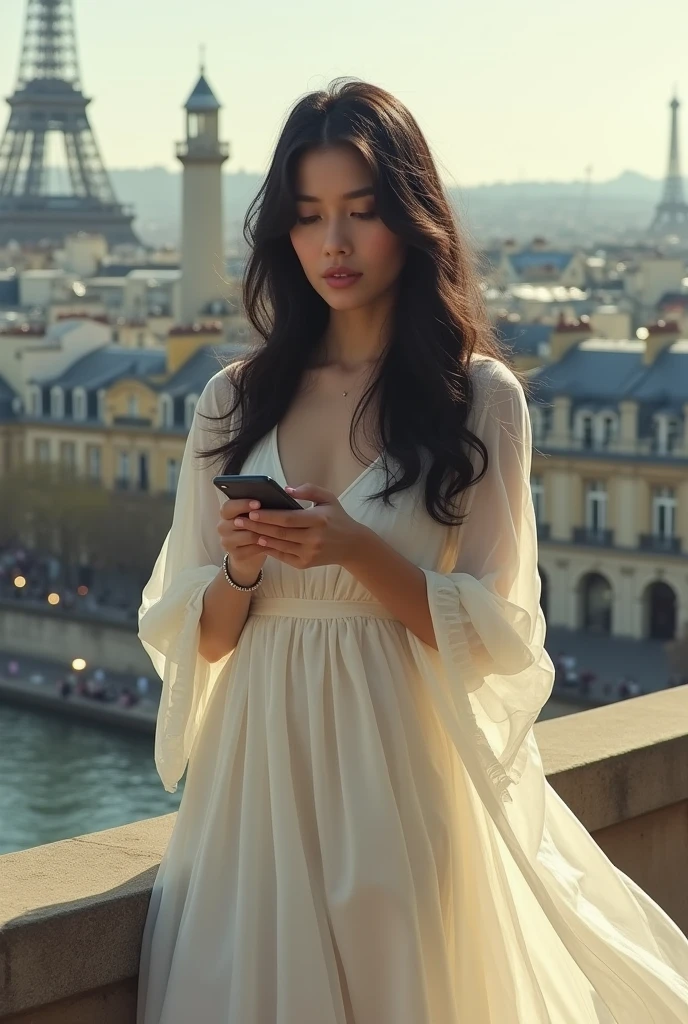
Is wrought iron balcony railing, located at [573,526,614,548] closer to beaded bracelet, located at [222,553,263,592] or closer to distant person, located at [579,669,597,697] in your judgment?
distant person, located at [579,669,597,697]

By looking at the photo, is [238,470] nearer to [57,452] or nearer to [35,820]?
[35,820]

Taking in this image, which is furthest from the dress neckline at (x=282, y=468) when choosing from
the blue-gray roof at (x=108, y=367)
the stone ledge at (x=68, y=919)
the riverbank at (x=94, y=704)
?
the blue-gray roof at (x=108, y=367)

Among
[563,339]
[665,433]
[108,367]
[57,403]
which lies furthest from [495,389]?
[57,403]

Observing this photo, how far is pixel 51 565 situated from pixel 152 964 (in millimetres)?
24312

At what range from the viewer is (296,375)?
1.88m

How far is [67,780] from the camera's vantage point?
17.6 m

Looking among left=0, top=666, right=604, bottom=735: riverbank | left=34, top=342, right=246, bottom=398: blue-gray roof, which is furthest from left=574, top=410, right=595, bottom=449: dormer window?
left=34, top=342, right=246, bottom=398: blue-gray roof

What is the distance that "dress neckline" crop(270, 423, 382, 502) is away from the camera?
177 centimetres

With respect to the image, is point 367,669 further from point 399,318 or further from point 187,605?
point 399,318

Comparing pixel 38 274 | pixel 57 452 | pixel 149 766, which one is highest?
pixel 38 274

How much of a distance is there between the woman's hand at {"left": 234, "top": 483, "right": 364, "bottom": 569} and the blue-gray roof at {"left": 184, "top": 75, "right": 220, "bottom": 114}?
34.2m

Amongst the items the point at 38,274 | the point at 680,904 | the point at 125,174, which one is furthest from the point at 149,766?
the point at 125,174

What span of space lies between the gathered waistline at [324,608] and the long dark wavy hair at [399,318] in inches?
3.4

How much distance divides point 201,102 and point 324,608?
34.3 meters
